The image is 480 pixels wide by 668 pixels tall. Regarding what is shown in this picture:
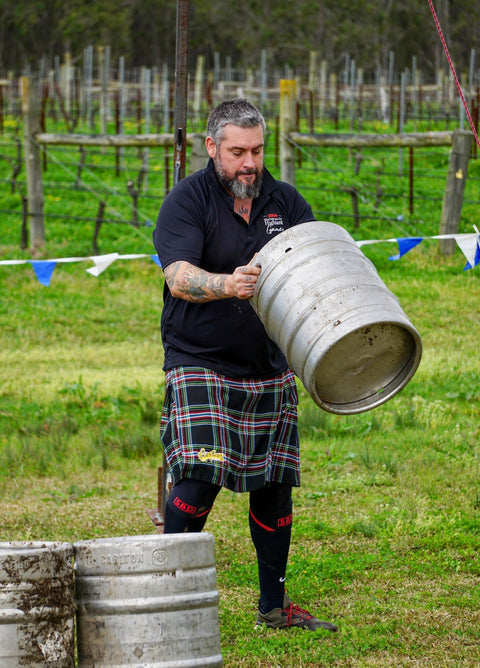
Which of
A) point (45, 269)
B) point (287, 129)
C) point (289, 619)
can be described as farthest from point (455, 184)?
point (289, 619)

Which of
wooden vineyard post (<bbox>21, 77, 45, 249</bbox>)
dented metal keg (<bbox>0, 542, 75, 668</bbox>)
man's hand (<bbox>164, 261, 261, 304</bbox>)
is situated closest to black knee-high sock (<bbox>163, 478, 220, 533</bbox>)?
man's hand (<bbox>164, 261, 261, 304</bbox>)

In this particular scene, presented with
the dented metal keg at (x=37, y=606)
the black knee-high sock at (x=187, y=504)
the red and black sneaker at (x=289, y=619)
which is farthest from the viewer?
the red and black sneaker at (x=289, y=619)

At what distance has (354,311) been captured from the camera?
293 centimetres

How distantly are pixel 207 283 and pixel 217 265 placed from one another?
0.79 feet

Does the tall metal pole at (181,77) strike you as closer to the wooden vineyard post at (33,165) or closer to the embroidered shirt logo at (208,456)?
the embroidered shirt logo at (208,456)

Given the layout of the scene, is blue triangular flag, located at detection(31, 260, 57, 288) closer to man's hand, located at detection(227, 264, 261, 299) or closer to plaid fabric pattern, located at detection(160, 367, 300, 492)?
plaid fabric pattern, located at detection(160, 367, 300, 492)

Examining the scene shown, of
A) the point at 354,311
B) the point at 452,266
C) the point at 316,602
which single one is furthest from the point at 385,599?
the point at 452,266

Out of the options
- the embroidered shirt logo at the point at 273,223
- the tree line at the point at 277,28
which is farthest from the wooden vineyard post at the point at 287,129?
the tree line at the point at 277,28

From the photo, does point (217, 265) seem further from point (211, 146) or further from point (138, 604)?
point (138, 604)

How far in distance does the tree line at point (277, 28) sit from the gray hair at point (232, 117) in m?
48.9

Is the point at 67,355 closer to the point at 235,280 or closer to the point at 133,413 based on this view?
the point at 133,413

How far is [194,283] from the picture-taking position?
3.18m

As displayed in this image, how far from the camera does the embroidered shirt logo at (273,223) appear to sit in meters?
→ 3.43

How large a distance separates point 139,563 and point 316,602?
142 cm
